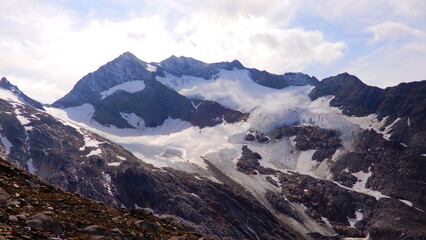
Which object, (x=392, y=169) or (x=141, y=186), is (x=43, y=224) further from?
(x=392, y=169)

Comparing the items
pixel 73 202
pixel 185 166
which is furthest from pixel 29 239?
pixel 185 166

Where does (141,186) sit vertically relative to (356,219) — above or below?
above

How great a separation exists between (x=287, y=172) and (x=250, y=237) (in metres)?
65.9

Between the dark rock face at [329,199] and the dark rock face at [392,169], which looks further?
the dark rock face at [392,169]

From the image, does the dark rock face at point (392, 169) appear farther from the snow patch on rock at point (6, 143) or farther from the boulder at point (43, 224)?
the boulder at point (43, 224)

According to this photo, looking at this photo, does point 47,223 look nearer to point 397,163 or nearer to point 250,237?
point 250,237

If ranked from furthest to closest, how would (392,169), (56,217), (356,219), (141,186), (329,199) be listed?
(392,169), (329,199), (356,219), (141,186), (56,217)

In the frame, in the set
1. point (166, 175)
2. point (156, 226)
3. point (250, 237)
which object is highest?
point (156, 226)

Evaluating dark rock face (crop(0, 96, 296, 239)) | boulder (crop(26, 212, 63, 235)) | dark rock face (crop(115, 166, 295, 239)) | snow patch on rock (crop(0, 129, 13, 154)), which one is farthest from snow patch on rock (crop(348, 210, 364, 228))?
boulder (crop(26, 212, 63, 235))

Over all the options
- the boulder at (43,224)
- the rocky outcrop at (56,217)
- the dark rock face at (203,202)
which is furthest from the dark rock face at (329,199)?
the boulder at (43,224)

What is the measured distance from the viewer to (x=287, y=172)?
19412cm

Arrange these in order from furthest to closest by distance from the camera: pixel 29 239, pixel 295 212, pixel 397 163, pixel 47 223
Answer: pixel 397 163 < pixel 295 212 < pixel 47 223 < pixel 29 239

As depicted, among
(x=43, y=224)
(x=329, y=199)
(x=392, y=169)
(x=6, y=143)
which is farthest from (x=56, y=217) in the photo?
(x=392, y=169)

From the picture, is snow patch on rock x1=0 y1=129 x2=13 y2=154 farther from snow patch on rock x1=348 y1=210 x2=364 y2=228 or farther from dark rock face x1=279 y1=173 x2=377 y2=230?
snow patch on rock x1=348 y1=210 x2=364 y2=228
